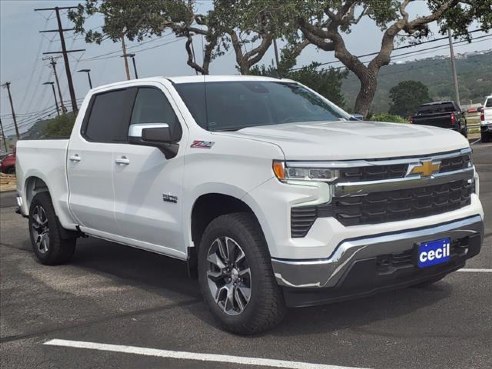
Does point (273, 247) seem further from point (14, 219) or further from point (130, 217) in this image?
point (14, 219)

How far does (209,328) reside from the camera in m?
4.65

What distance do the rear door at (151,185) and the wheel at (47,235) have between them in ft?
5.35

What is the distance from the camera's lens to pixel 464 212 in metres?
4.39

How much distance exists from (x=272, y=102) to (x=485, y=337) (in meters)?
2.59

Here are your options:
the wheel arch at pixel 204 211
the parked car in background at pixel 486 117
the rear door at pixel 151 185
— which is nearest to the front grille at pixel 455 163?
the wheel arch at pixel 204 211

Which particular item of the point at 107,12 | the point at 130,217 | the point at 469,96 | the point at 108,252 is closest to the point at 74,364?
the point at 130,217

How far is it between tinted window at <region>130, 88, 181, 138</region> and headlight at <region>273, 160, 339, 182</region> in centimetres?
130

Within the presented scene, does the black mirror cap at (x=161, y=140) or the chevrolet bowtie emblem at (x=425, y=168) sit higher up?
the black mirror cap at (x=161, y=140)

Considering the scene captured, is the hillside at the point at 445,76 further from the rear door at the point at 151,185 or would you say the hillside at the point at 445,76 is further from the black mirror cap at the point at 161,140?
the black mirror cap at the point at 161,140

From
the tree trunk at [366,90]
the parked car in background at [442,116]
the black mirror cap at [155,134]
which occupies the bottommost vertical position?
the parked car in background at [442,116]

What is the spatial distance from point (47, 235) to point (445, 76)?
55076 mm

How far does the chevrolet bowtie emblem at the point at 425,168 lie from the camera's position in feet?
13.1

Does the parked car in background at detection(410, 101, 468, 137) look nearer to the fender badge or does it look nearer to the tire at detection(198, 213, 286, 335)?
the fender badge

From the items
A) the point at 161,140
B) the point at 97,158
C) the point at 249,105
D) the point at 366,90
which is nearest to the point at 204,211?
the point at 161,140
